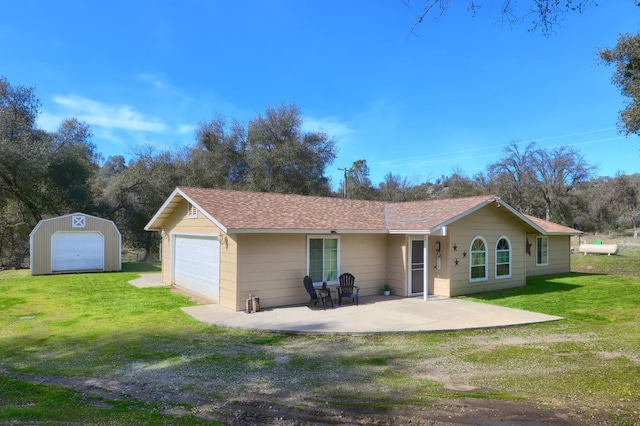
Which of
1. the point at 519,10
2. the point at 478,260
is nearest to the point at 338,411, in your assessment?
the point at 519,10

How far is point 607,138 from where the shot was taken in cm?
3516

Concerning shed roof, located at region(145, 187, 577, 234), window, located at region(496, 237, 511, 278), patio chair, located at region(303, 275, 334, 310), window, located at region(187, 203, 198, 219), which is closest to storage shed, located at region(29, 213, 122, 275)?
shed roof, located at region(145, 187, 577, 234)

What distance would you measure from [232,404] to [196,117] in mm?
29870

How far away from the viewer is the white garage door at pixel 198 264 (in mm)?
11992

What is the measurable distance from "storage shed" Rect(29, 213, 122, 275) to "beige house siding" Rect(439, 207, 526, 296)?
17.3 meters

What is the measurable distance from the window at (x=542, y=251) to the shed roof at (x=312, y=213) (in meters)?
5.85

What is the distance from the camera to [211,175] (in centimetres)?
2981

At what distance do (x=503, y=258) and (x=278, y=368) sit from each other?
457 inches

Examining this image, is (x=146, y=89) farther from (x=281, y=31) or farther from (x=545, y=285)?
(x=545, y=285)

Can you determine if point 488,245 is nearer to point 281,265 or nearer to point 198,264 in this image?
point 281,265

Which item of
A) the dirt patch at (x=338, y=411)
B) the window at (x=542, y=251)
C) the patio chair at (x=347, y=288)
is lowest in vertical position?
the dirt patch at (x=338, y=411)

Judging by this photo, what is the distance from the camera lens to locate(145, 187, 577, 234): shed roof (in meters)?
11.0

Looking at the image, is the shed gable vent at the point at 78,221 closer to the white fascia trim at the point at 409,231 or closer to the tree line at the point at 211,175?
the tree line at the point at 211,175

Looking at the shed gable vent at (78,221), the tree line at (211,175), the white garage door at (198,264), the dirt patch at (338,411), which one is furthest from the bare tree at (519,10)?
the tree line at (211,175)
